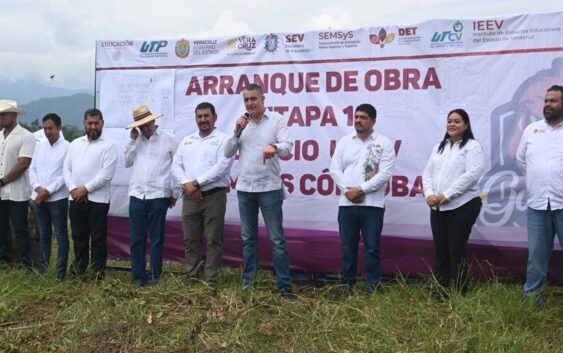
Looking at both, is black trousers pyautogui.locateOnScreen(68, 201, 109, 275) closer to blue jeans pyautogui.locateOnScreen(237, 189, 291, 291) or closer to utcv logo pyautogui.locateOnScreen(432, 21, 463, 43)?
blue jeans pyautogui.locateOnScreen(237, 189, 291, 291)

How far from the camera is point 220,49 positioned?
6.55 metres

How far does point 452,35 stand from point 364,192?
5.35 ft

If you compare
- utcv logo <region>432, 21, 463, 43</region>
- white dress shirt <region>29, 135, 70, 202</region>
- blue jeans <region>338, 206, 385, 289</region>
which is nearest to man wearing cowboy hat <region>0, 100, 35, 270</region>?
white dress shirt <region>29, 135, 70, 202</region>

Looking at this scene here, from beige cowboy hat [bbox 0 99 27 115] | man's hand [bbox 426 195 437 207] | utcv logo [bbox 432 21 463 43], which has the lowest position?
man's hand [bbox 426 195 437 207]

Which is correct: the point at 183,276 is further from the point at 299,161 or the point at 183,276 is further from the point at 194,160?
the point at 299,161

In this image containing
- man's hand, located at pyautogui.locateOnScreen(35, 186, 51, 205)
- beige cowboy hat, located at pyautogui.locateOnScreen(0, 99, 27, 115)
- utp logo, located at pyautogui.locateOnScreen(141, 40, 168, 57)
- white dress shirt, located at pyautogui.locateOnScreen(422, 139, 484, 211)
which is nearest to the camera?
white dress shirt, located at pyautogui.locateOnScreen(422, 139, 484, 211)

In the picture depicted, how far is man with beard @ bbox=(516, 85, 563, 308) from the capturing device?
15.8 ft

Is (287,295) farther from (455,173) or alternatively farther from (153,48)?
(153,48)

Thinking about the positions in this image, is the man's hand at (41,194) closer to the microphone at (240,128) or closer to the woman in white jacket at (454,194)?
the microphone at (240,128)

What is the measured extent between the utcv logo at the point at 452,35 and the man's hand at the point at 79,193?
3392 mm

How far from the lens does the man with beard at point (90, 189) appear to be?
606 cm

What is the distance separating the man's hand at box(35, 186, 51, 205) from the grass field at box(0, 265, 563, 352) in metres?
0.92

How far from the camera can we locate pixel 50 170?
6.26m

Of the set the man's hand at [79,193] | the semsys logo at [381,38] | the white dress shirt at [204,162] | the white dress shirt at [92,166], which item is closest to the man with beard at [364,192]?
the semsys logo at [381,38]
